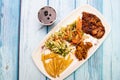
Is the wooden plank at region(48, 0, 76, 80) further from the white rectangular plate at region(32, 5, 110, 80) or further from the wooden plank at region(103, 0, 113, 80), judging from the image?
the wooden plank at region(103, 0, 113, 80)

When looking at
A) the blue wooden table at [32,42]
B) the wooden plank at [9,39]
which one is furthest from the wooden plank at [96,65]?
the wooden plank at [9,39]

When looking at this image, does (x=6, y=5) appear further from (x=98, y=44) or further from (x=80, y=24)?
(x=98, y=44)

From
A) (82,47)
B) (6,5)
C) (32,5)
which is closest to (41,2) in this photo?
(32,5)

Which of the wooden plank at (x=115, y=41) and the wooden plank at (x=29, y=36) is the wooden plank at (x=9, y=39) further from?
the wooden plank at (x=115, y=41)

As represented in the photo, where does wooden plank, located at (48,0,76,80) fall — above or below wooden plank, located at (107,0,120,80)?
above

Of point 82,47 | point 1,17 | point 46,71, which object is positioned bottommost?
point 46,71

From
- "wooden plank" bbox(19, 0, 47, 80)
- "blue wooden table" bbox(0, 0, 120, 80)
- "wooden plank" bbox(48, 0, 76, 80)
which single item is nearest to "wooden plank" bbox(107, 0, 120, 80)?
"blue wooden table" bbox(0, 0, 120, 80)

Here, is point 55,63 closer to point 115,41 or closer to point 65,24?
point 65,24
